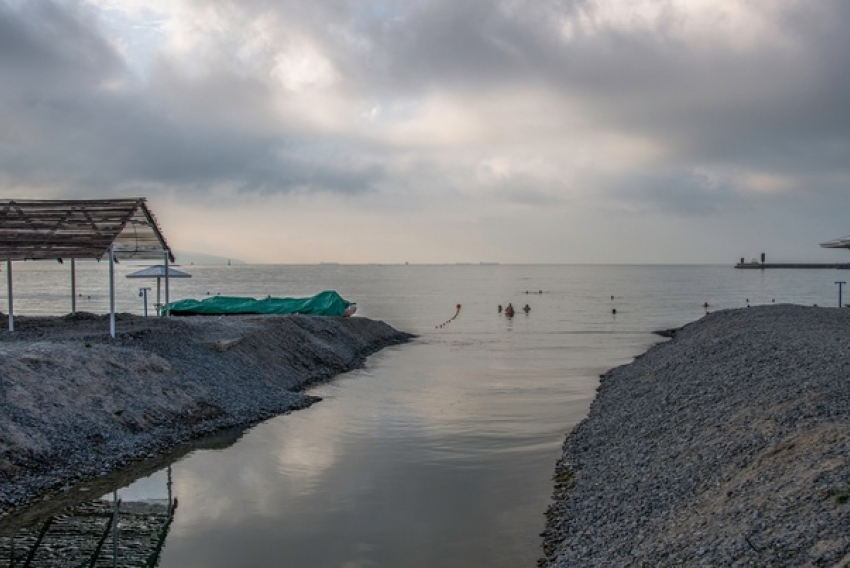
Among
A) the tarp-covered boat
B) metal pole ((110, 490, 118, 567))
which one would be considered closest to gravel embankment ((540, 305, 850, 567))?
metal pole ((110, 490, 118, 567))

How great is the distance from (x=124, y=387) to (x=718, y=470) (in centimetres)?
1571

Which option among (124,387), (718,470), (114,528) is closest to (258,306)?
(124,387)

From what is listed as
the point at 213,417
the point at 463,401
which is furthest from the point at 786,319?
the point at 213,417

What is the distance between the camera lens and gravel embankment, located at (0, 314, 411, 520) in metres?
15.4

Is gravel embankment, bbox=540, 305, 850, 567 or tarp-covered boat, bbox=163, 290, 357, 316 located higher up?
tarp-covered boat, bbox=163, 290, 357, 316

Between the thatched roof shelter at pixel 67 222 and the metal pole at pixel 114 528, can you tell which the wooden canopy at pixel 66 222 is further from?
the metal pole at pixel 114 528

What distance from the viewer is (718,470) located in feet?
38.1

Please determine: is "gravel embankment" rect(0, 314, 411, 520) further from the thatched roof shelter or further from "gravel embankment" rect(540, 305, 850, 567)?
"gravel embankment" rect(540, 305, 850, 567)

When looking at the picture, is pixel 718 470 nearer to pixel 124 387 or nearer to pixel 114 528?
pixel 114 528

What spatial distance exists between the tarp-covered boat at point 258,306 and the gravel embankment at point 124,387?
1040 cm

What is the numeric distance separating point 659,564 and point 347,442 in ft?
38.3

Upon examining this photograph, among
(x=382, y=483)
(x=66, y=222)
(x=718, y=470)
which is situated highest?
(x=66, y=222)

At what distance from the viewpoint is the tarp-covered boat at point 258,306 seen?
43062mm

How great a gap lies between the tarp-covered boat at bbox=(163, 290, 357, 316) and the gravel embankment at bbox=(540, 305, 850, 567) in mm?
26584
